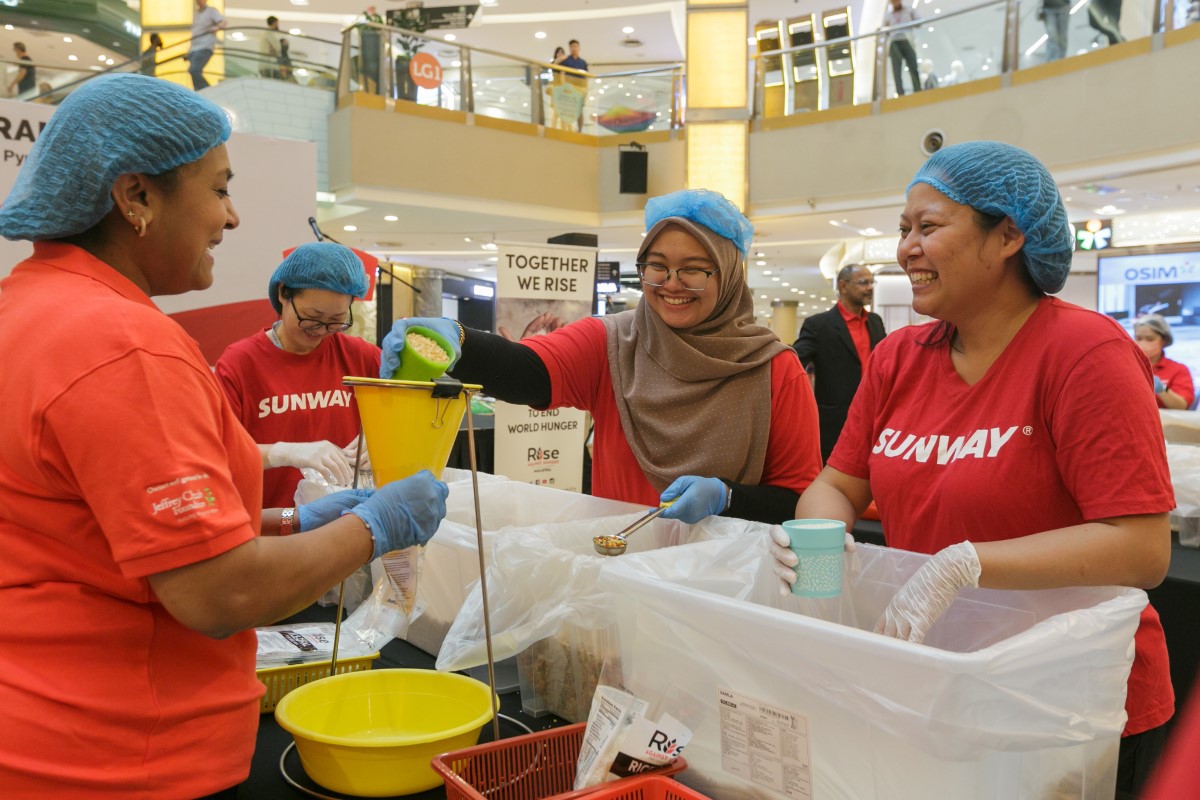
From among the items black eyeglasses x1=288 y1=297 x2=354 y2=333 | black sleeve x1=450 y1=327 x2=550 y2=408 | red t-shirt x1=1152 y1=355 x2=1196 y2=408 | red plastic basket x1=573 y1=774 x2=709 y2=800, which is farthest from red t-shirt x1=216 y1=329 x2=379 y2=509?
Result: red t-shirt x1=1152 y1=355 x2=1196 y2=408

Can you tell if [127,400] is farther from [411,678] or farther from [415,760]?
[411,678]

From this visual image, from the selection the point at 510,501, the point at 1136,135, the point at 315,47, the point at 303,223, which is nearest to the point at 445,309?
the point at 315,47

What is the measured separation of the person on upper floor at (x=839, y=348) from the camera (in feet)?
18.8

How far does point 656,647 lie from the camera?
1.15m

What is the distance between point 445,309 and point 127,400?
554 inches

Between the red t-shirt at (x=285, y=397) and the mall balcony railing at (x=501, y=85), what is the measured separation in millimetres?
9121

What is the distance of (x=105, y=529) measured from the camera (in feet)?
2.93

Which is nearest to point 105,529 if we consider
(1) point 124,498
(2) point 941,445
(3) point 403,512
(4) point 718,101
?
(1) point 124,498

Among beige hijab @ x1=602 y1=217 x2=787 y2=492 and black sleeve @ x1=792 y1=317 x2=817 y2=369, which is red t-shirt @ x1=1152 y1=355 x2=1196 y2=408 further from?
beige hijab @ x1=602 y1=217 x2=787 y2=492

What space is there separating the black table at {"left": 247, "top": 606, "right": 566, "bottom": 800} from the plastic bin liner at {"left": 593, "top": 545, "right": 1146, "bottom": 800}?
29 cm

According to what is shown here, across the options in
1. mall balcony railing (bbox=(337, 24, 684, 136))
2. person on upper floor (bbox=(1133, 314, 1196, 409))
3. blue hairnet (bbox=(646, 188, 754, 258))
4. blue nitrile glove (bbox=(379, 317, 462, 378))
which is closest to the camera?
blue nitrile glove (bbox=(379, 317, 462, 378))

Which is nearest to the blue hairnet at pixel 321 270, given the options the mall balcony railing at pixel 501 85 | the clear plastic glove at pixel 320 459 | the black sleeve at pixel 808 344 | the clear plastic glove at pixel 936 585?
the clear plastic glove at pixel 320 459

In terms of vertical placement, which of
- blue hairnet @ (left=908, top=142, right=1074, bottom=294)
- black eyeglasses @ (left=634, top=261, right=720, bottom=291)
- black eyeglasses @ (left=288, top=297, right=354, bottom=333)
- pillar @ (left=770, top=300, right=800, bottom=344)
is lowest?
pillar @ (left=770, top=300, right=800, bottom=344)

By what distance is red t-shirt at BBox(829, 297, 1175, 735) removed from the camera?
1277mm
